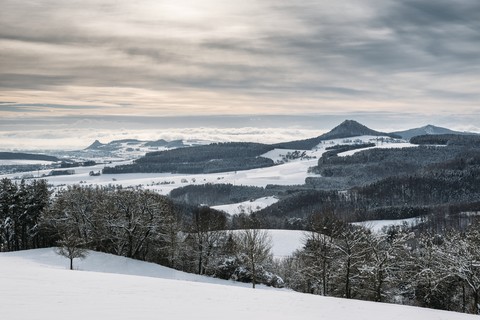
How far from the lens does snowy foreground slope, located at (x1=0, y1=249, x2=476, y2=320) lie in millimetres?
18750

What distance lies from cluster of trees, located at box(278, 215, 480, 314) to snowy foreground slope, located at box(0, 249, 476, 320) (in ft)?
34.6

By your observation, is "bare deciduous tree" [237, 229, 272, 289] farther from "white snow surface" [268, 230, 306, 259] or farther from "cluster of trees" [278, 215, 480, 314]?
"white snow surface" [268, 230, 306, 259]

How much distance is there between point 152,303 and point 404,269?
3983 centimetres

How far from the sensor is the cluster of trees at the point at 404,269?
39.6 metres

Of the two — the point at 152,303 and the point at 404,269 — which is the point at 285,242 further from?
the point at 152,303

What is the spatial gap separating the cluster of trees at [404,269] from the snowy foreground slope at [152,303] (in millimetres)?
10532

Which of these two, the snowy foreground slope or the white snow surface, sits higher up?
the snowy foreground slope

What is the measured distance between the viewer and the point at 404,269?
5134 cm

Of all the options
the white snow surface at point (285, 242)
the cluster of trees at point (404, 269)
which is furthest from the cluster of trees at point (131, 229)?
the white snow surface at point (285, 242)

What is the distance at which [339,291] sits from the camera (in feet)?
177

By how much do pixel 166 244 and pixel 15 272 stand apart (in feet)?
127

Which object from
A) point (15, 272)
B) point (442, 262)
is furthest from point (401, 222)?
point (15, 272)

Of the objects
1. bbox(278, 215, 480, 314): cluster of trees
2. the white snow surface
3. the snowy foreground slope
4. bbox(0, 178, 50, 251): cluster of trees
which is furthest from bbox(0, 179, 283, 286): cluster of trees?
the white snow surface

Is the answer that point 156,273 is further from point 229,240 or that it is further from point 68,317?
point 68,317
